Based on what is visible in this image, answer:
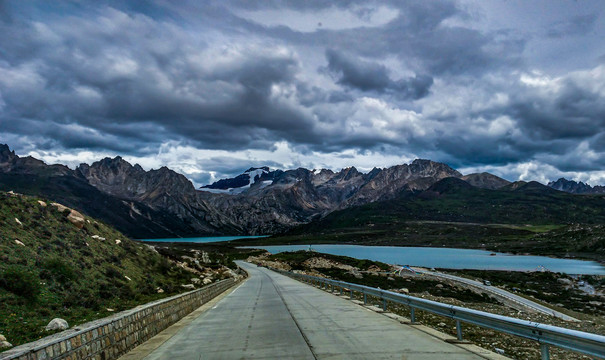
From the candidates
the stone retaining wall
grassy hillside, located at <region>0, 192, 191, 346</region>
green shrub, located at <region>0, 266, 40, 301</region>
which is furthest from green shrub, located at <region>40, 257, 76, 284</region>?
the stone retaining wall

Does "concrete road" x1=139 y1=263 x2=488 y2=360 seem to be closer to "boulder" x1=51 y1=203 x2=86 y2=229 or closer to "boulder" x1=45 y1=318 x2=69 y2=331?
"boulder" x1=45 y1=318 x2=69 y2=331

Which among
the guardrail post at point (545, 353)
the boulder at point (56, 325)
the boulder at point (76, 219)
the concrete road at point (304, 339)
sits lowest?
the concrete road at point (304, 339)

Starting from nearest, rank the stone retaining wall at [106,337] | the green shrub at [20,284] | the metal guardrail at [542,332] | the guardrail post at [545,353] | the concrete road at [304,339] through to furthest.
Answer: the metal guardrail at [542,332] → the stone retaining wall at [106,337] → the guardrail post at [545,353] → the concrete road at [304,339] → the green shrub at [20,284]

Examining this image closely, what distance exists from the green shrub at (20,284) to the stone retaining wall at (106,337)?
620 cm

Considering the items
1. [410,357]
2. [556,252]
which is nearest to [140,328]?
[410,357]

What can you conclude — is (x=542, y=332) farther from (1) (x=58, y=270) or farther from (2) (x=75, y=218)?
(2) (x=75, y=218)

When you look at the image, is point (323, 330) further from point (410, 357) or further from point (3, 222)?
point (3, 222)

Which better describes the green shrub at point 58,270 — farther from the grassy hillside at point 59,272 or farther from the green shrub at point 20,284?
the green shrub at point 20,284

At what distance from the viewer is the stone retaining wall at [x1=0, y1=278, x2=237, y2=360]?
7.20 metres

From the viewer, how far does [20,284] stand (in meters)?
17.7

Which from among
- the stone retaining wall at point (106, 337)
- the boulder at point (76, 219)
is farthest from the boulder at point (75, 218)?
the stone retaining wall at point (106, 337)

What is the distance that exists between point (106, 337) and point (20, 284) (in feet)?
35.5

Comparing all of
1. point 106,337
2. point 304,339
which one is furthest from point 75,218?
point 304,339

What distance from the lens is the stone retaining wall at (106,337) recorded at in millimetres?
7203
